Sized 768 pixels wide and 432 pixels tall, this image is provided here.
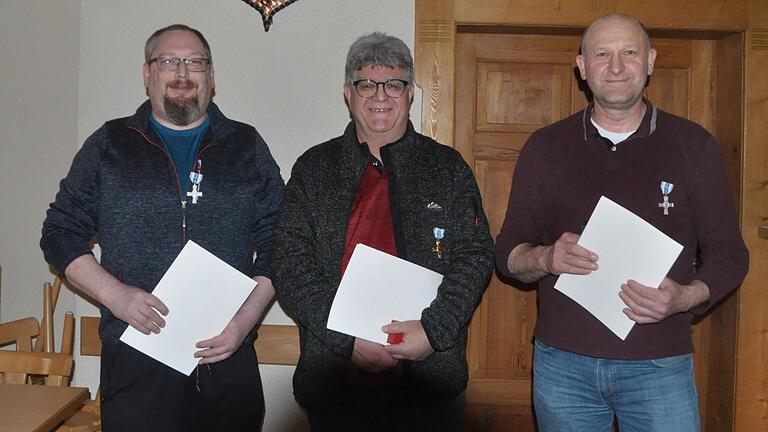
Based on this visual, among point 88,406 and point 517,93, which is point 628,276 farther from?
point 88,406

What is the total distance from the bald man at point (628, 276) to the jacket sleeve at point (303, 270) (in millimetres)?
606

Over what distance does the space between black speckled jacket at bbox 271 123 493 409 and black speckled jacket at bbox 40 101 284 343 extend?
212mm

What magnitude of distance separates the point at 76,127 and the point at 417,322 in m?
1.77

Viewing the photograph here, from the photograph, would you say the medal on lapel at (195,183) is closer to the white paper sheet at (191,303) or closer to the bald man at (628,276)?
the white paper sheet at (191,303)

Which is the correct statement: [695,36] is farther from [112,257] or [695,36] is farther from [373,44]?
[112,257]

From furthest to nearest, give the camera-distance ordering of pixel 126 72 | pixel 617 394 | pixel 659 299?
1. pixel 126 72
2. pixel 617 394
3. pixel 659 299

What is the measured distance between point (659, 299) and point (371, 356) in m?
0.81

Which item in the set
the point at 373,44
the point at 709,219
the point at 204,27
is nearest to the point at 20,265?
the point at 204,27

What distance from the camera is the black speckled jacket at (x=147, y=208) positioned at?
7.64ft

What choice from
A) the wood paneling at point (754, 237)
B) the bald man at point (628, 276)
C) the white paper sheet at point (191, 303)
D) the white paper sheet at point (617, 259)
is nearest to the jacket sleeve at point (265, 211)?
the white paper sheet at point (191, 303)

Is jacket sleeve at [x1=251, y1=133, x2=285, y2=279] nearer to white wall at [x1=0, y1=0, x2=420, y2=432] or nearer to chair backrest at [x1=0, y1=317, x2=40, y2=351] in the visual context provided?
white wall at [x1=0, y1=0, x2=420, y2=432]

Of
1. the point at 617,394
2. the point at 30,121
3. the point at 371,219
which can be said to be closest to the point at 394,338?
the point at 371,219

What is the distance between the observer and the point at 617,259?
2.06 metres

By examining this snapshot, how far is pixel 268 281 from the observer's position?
8.05ft
